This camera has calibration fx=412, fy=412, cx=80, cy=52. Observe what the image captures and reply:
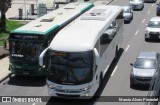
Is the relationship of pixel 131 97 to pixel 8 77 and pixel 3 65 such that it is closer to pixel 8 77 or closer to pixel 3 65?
pixel 8 77

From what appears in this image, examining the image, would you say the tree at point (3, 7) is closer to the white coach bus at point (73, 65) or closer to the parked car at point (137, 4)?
the white coach bus at point (73, 65)

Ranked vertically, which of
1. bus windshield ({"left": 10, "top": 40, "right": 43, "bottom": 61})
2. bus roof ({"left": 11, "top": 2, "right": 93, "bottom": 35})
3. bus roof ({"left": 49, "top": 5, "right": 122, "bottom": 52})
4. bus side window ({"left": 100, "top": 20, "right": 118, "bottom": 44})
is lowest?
bus windshield ({"left": 10, "top": 40, "right": 43, "bottom": 61})

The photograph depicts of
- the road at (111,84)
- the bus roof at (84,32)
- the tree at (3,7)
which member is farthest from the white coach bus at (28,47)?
the tree at (3,7)

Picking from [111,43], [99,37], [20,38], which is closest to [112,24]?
[111,43]

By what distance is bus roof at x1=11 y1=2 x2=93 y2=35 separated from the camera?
2521 cm

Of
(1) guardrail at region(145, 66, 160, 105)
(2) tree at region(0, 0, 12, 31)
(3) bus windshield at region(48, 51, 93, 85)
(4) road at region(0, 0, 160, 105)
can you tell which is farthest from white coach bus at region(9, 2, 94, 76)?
(2) tree at region(0, 0, 12, 31)

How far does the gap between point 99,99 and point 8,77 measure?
23.4 ft

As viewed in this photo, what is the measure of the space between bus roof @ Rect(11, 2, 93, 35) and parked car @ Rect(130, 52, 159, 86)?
5.76 metres

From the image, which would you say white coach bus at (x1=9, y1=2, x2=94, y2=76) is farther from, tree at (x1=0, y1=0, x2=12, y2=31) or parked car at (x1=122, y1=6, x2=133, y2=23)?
parked car at (x1=122, y1=6, x2=133, y2=23)

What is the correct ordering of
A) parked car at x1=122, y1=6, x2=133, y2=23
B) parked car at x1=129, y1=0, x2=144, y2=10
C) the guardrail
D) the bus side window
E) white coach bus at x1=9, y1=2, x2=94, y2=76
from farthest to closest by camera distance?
1. parked car at x1=129, y1=0, x2=144, y2=10
2. parked car at x1=122, y1=6, x2=133, y2=23
3. the bus side window
4. white coach bus at x1=9, y1=2, x2=94, y2=76
5. the guardrail

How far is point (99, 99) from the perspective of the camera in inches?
888

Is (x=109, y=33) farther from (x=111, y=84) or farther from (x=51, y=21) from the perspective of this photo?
(x=51, y=21)

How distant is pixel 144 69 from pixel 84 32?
4.23 meters

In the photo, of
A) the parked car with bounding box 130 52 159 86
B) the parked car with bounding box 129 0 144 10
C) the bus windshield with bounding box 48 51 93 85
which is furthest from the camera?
the parked car with bounding box 129 0 144 10
